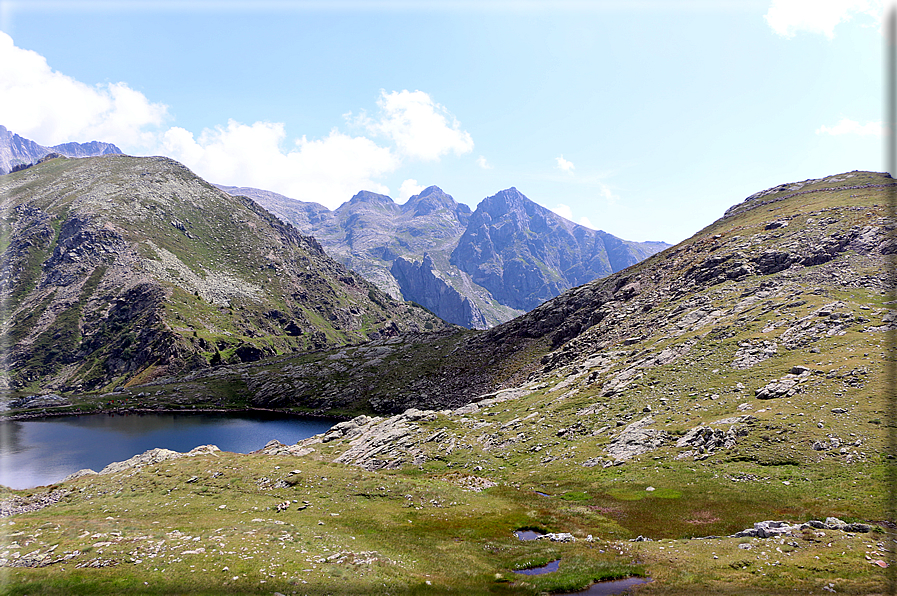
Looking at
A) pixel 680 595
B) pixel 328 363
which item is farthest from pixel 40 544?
pixel 328 363

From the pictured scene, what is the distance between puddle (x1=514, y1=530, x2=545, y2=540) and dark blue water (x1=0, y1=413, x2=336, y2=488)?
104 m

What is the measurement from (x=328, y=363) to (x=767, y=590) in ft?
629

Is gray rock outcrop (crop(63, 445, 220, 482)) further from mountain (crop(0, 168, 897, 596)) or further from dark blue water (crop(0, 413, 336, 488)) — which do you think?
dark blue water (crop(0, 413, 336, 488))

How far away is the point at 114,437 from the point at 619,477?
158 m

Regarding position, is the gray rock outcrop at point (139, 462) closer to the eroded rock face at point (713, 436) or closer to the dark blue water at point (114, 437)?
the dark blue water at point (114, 437)

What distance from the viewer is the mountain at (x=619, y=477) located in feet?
84.4

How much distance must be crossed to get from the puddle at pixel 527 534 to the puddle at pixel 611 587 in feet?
30.8

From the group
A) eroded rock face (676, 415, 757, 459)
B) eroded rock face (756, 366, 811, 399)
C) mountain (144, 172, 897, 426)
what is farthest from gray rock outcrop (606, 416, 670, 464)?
eroded rock face (756, 366, 811, 399)

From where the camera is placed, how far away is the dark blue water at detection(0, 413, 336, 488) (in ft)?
343

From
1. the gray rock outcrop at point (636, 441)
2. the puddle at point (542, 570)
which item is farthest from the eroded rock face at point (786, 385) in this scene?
the puddle at point (542, 570)

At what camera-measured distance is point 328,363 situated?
19688 cm

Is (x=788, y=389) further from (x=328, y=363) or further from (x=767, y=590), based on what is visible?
(x=328, y=363)

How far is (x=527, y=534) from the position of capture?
34.6 m

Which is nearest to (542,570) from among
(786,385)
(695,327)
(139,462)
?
(786,385)
